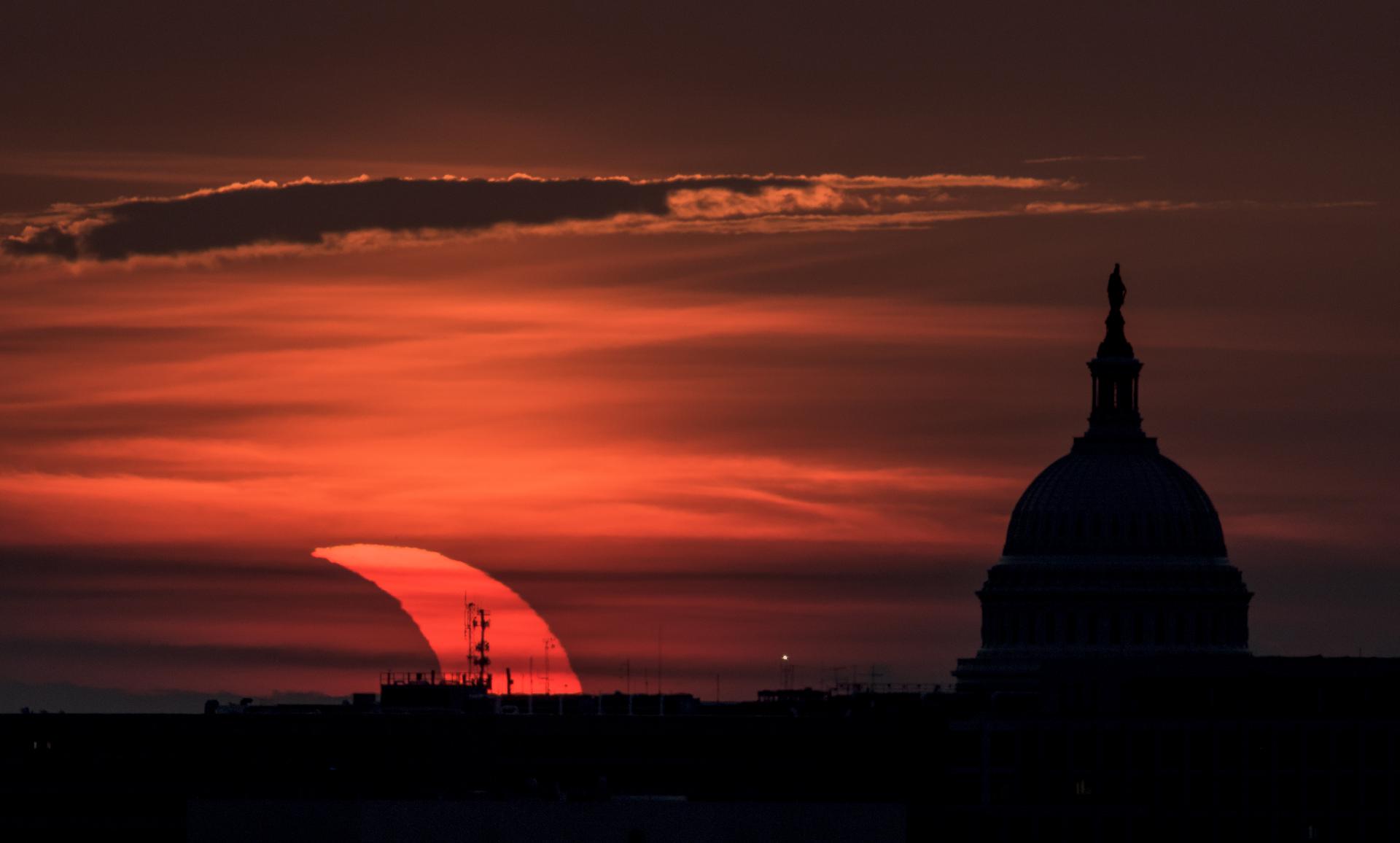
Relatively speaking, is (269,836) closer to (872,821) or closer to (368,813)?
(368,813)

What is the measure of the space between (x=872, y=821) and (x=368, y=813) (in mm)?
19912

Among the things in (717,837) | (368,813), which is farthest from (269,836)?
(717,837)

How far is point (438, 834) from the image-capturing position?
193625 millimetres

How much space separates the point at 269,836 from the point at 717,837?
19046mm

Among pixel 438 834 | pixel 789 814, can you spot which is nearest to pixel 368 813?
pixel 438 834

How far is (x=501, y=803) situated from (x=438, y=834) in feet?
10.3

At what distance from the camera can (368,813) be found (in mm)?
196000

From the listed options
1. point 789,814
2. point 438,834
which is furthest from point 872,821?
point 438,834

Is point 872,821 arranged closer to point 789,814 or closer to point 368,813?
point 789,814

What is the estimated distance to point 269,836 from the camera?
651ft

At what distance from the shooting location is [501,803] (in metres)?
195

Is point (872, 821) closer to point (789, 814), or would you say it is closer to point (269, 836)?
point (789, 814)

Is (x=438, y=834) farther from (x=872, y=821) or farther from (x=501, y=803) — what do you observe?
(x=872, y=821)

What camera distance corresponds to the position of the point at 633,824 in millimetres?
191875
